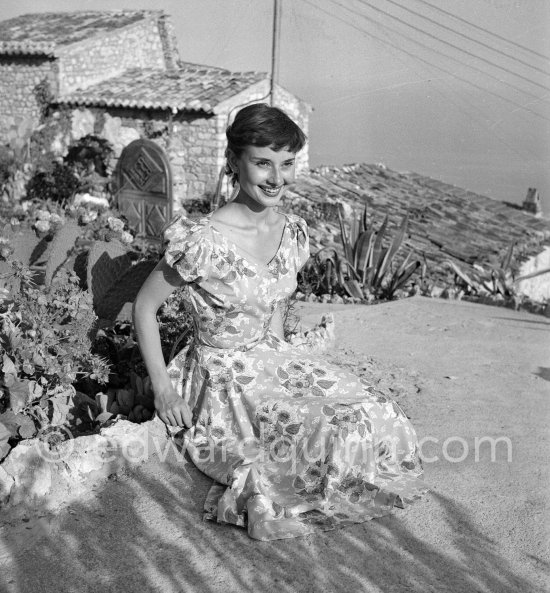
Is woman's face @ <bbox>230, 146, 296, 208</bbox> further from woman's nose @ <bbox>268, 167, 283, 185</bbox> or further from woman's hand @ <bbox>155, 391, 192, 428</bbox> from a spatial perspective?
woman's hand @ <bbox>155, 391, 192, 428</bbox>

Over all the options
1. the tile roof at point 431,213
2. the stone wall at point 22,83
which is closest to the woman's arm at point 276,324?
the tile roof at point 431,213

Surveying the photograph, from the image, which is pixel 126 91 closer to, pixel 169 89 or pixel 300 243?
pixel 169 89

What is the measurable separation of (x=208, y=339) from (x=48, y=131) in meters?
14.2

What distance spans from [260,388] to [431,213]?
1455 cm

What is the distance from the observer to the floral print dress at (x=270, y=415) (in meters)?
2.62

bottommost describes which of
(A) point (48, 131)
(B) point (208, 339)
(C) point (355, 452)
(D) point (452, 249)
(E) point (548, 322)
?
(D) point (452, 249)

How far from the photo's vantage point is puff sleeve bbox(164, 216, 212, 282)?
2689mm

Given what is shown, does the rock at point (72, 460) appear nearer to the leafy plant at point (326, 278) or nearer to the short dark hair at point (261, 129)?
the short dark hair at point (261, 129)

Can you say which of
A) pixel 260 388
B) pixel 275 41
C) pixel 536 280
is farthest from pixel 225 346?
pixel 536 280

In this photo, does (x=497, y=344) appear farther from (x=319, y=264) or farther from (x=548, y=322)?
(x=319, y=264)

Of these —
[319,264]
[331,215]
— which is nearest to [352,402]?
[319,264]

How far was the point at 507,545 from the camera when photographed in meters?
2.53

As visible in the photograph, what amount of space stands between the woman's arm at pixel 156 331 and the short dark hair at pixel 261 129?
54cm

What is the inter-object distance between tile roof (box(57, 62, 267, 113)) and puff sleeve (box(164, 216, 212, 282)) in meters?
12.1
